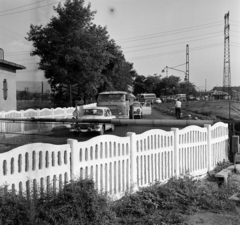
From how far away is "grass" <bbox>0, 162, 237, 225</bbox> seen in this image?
359 cm

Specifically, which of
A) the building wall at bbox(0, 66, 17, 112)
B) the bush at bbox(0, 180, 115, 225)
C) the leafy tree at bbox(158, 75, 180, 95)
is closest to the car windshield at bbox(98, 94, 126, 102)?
the building wall at bbox(0, 66, 17, 112)

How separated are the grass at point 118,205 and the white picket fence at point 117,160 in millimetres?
273

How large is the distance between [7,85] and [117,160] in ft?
50.3

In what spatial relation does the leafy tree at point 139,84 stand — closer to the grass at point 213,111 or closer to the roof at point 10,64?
the grass at point 213,111

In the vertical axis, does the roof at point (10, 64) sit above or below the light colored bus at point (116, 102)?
above

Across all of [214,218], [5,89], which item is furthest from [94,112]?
[214,218]

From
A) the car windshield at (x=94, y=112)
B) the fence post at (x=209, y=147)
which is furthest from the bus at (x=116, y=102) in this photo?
the fence post at (x=209, y=147)

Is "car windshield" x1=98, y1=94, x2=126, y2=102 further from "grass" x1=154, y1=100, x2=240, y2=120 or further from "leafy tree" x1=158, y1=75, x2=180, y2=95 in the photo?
"leafy tree" x1=158, y1=75, x2=180, y2=95

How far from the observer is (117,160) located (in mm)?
5367

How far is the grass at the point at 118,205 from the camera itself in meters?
3.59

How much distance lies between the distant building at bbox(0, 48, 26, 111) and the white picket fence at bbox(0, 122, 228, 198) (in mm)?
13547

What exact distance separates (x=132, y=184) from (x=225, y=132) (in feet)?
13.4

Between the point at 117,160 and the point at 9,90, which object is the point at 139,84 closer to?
the point at 9,90

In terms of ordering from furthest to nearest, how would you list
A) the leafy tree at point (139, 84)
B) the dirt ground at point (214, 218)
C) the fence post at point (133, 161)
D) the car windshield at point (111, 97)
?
the leafy tree at point (139, 84)
the car windshield at point (111, 97)
the fence post at point (133, 161)
the dirt ground at point (214, 218)
